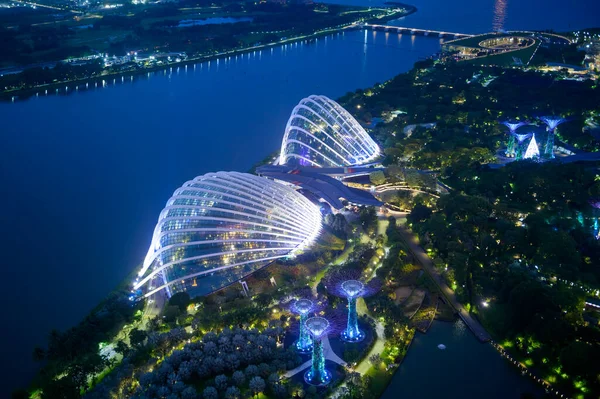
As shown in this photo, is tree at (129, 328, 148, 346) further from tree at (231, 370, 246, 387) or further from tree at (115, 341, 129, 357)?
tree at (231, 370, 246, 387)

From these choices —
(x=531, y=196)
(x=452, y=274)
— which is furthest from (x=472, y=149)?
(x=452, y=274)

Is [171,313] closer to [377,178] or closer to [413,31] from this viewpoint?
[377,178]

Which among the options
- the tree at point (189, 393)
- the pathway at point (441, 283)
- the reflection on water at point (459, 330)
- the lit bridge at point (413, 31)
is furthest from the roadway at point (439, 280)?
the lit bridge at point (413, 31)

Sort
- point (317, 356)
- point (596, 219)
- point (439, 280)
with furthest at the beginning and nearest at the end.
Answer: point (596, 219)
point (439, 280)
point (317, 356)

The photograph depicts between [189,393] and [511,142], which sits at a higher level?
[189,393]

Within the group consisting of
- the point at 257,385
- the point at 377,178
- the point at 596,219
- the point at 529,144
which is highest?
the point at 257,385

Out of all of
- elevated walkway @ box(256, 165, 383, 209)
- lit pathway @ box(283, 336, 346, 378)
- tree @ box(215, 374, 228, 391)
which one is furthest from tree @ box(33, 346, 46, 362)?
elevated walkway @ box(256, 165, 383, 209)

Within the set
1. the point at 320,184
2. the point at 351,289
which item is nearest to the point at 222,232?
the point at 351,289

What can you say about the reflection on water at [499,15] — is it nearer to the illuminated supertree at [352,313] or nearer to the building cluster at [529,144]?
the building cluster at [529,144]
